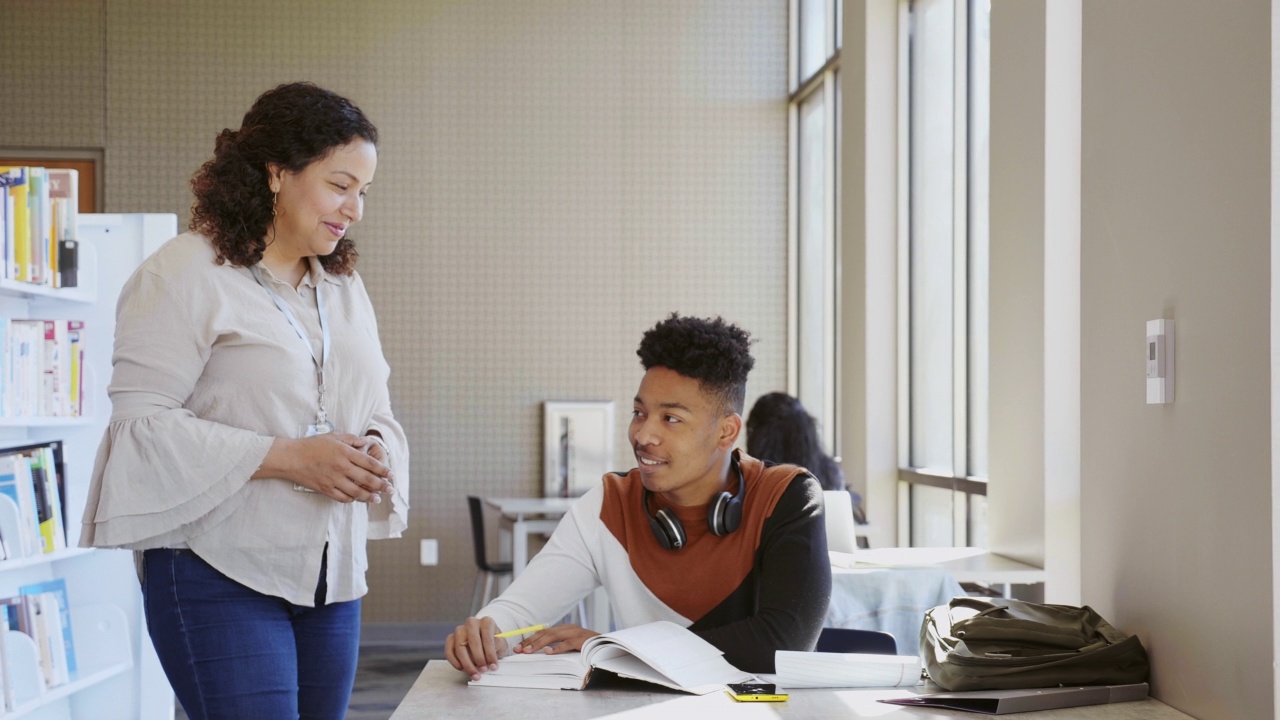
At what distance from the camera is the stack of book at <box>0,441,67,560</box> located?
321cm

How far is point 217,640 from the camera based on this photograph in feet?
5.40

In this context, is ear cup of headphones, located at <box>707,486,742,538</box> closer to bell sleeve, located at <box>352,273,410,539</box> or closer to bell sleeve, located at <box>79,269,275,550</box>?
bell sleeve, located at <box>352,273,410,539</box>

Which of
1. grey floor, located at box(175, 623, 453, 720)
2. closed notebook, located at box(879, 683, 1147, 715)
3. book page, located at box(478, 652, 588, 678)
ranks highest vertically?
book page, located at box(478, 652, 588, 678)

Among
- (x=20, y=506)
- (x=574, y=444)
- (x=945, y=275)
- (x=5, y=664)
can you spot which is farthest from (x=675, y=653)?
(x=574, y=444)

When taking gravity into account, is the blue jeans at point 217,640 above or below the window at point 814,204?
below

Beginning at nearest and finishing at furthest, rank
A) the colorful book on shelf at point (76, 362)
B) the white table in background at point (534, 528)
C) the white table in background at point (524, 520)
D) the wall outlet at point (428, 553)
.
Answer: the colorful book on shelf at point (76, 362)
the white table in background at point (534, 528)
the white table in background at point (524, 520)
the wall outlet at point (428, 553)

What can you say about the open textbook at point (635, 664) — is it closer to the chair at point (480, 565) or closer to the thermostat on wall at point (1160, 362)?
the thermostat on wall at point (1160, 362)

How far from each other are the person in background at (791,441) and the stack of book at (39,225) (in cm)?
228

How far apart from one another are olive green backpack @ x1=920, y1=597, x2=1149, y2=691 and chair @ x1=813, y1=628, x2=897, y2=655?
0.28 meters

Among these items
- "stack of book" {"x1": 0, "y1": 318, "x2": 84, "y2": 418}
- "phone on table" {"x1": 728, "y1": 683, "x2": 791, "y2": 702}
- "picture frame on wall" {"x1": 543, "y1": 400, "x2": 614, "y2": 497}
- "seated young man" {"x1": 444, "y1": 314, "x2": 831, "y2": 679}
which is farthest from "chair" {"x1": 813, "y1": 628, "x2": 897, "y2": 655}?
"picture frame on wall" {"x1": 543, "y1": 400, "x2": 614, "y2": 497}

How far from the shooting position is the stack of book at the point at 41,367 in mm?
3271

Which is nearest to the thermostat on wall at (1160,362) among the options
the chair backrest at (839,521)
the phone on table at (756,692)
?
the phone on table at (756,692)

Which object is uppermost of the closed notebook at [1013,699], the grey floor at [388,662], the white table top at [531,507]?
the closed notebook at [1013,699]

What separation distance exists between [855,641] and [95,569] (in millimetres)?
2591
